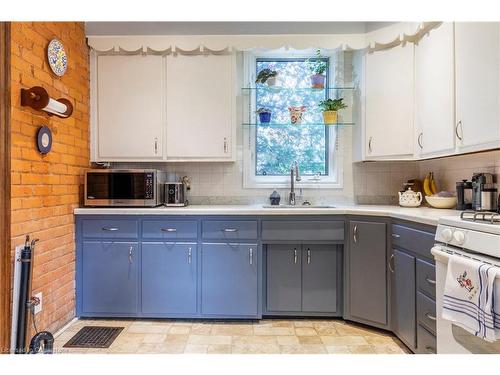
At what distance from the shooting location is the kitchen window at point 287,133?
315 centimetres

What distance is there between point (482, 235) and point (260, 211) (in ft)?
4.83

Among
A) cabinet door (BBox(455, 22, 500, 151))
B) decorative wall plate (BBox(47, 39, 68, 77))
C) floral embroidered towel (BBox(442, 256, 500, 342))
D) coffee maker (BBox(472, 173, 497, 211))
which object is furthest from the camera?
decorative wall plate (BBox(47, 39, 68, 77))

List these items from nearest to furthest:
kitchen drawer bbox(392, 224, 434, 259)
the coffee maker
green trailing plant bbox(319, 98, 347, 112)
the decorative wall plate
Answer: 1. kitchen drawer bbox(392, 224, 434, 259)
2. the coffee maker
3. the decorative wall plate
4. green trailing plant bbox(319, 98, 347, 112)

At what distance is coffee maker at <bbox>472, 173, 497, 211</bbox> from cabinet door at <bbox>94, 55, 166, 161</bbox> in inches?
96.3

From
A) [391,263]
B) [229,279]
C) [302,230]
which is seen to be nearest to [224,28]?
[302,230]

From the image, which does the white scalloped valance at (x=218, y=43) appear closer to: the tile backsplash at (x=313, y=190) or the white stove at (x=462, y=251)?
the tile backsplash at (x=313, y=190)

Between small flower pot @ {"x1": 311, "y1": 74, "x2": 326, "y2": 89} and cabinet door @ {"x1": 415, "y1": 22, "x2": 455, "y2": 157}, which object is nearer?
cabinet door @ {"x1": 415, "y1": 22, "x2": 455, "y2": 157}

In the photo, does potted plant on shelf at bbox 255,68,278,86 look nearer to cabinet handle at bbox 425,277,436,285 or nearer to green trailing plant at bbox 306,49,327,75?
green trailing plant at bbox 306,49,327,75

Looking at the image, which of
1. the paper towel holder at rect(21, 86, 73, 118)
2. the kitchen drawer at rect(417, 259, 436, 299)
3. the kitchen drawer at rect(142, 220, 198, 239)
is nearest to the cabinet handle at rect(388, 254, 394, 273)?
the kitchen drawer at rect(417, 259, 436, 299)

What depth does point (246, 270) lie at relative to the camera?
101 inches

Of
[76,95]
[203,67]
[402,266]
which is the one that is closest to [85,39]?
[76,95]

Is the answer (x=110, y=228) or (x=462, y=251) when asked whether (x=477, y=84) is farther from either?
(x=110, y=228)

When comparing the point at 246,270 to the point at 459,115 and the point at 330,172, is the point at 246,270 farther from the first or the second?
the point at 459,115

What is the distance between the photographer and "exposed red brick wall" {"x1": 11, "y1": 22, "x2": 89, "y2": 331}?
6.47ft
